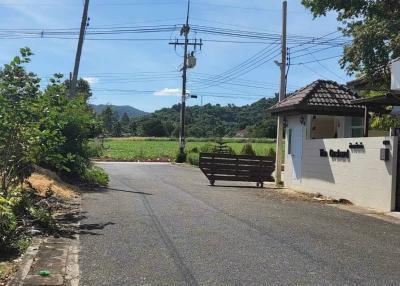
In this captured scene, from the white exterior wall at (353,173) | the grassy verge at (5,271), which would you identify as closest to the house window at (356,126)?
the white exterior wall at (353,173)

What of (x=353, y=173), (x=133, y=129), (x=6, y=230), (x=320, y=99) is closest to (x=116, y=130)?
(x=133, y=129)

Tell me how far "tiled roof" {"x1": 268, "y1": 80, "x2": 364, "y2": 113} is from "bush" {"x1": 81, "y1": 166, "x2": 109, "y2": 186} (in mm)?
7765

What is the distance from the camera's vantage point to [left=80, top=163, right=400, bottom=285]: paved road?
698 cm

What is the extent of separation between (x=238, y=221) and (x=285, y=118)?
43.1ft

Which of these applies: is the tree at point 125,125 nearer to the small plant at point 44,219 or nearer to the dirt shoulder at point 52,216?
the dirt shoulder at point 52,216

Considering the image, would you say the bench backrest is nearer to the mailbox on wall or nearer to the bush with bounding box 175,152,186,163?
the mailbox on wall

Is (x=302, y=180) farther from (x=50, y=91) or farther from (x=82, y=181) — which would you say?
(x=50, y=91)

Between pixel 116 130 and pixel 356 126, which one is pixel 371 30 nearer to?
pixel 356 126

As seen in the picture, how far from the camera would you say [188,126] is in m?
126

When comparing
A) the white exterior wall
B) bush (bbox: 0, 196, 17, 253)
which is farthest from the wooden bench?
bush (bbox: 0, 196, 17, 253)

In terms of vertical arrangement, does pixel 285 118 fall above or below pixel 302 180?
above

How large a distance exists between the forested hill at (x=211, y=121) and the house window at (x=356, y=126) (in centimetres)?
8441

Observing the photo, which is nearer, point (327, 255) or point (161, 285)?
point (161, 285)

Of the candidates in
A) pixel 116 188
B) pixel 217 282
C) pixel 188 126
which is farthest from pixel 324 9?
pixel 188 126
